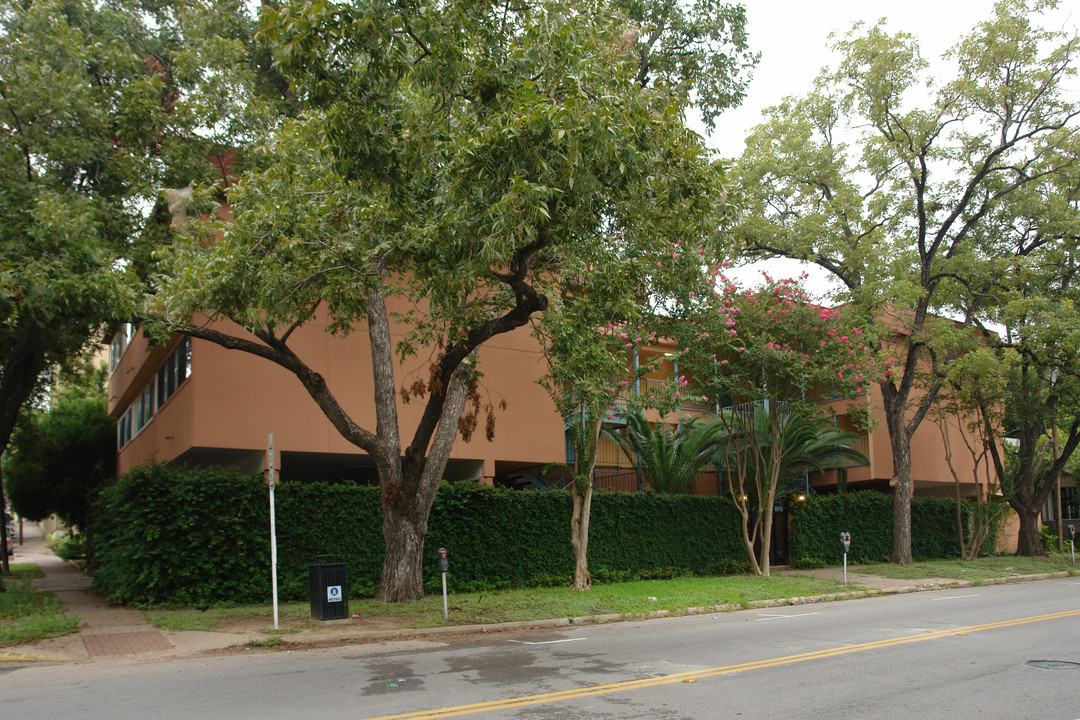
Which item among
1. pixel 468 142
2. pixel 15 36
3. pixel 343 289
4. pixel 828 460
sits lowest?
pixel 828 460

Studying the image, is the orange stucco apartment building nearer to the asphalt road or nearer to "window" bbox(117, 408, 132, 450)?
"window" bbox(117, 408, 132, 450)

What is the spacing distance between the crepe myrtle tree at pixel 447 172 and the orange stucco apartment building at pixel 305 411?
3.35 metres

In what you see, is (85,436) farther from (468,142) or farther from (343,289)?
(468,142)

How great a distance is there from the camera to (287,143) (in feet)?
43.0

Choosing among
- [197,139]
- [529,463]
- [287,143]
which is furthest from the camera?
[529,463]

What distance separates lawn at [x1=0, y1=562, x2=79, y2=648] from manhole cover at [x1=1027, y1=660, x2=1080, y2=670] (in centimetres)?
1204

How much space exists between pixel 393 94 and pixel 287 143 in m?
3.42

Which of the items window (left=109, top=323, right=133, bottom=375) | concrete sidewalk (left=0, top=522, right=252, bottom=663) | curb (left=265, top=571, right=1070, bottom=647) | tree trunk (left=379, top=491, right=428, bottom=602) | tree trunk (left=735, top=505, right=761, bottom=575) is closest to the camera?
concrete sidewalk (left=0, top=522, right=252, bottom=663)

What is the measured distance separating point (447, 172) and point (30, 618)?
9.39m

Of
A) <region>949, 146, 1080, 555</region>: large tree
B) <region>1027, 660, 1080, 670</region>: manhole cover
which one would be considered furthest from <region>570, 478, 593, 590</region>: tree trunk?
<region>949, 146, 1080, 555</region>: large tree

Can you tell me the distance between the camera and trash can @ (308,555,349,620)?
12289mm

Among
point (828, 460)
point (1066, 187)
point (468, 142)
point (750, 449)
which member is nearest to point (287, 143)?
point (468, 142)

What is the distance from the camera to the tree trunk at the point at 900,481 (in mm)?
23953

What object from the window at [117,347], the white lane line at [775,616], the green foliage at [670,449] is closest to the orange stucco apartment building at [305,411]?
the green foliage at [670,449]
